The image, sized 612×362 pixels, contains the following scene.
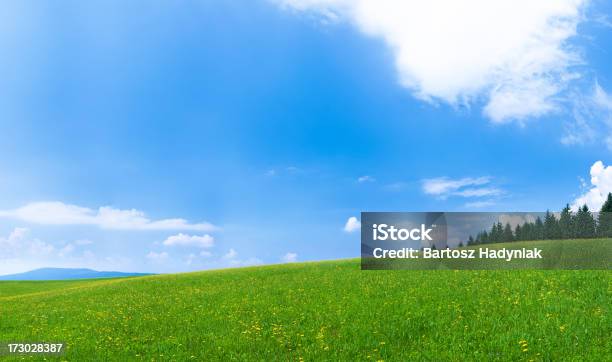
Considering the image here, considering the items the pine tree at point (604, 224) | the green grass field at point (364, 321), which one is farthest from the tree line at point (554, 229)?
the green grass field at point (364, 321)

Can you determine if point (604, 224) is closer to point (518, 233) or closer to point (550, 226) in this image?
point (550, 226)

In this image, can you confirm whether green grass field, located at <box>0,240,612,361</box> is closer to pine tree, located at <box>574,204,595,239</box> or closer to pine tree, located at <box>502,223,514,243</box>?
pine tree, located at <box>502,223,514,243</box>

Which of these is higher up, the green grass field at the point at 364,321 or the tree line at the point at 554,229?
the tree line at the point at 554,229

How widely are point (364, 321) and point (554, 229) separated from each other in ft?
51.0

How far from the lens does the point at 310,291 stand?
25953 mm

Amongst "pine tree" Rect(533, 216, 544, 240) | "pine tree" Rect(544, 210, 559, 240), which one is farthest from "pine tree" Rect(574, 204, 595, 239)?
A: "pine tree" Rect(533, 216, 544, 240)

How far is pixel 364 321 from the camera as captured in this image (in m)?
19.0

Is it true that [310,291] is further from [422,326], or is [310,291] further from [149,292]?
[149,292]

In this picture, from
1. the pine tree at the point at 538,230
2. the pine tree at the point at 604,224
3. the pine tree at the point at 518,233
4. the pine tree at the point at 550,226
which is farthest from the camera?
the pine tree at the point at 604,224

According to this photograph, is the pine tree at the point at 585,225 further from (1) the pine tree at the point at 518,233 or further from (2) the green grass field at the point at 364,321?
(2) the green grass field at the point at 364,321

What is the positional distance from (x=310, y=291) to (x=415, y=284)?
4905mm

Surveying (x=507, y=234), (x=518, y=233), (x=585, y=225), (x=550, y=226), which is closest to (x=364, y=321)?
(x=507, y=234)

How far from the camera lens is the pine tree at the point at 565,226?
29.7 metres

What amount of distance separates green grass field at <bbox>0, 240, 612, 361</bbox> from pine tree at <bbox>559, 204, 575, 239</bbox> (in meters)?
5.38
